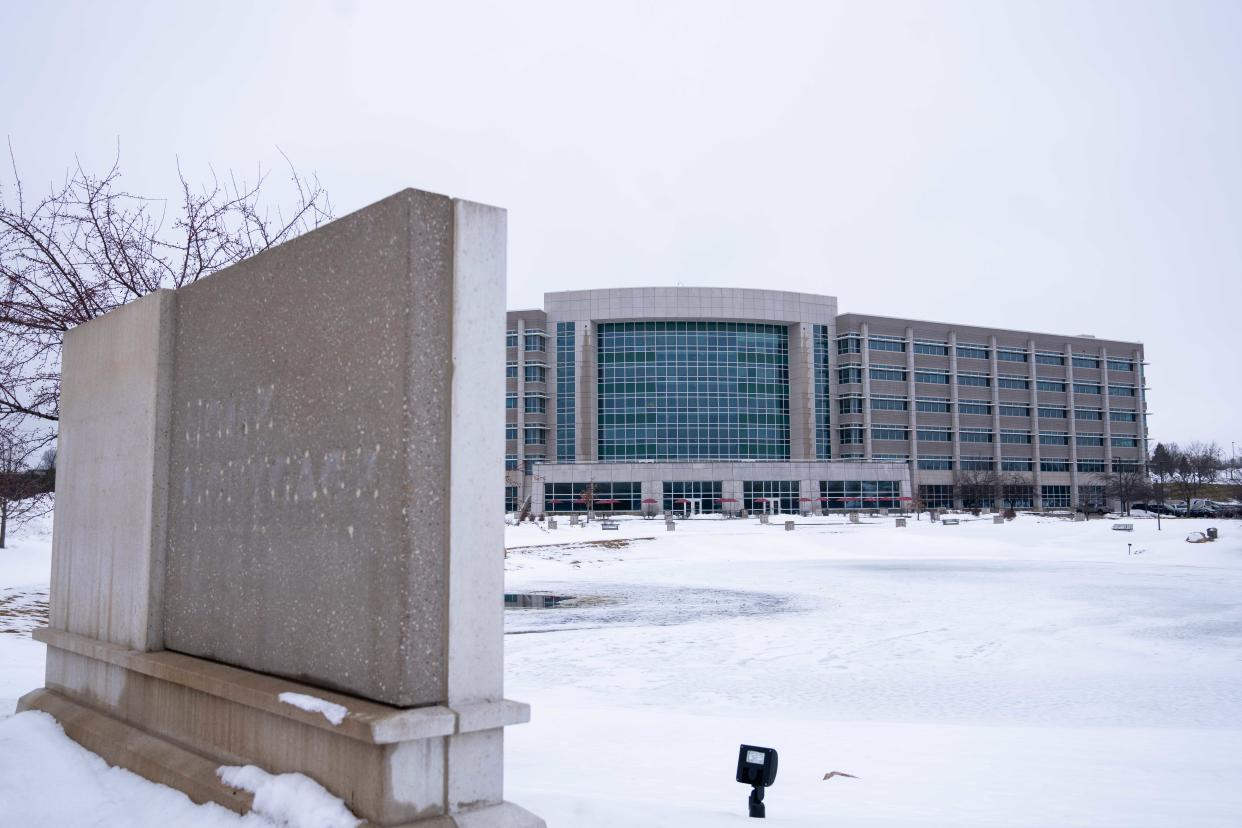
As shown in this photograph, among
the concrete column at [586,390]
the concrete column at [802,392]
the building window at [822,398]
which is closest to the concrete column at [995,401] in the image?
the building window at [822,398]

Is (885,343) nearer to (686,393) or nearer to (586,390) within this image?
(686,393)

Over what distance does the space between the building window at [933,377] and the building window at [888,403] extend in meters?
3.09

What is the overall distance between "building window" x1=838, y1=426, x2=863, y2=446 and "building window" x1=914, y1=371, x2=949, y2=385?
9.38 m

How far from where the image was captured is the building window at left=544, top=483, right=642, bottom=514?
90.9 m

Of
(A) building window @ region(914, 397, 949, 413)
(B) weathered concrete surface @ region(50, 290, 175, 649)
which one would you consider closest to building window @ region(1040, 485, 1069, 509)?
(A) building window @ region(914, 397, 949, 413)

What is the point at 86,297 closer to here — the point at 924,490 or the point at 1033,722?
the point at 1033,722

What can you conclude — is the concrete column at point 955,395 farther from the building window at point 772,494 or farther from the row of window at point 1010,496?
the building window at point 772,494

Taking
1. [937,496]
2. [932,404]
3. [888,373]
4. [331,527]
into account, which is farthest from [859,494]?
[331,527]

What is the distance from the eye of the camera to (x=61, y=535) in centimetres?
725

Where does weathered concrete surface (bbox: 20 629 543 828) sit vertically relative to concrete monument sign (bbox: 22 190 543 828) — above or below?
below

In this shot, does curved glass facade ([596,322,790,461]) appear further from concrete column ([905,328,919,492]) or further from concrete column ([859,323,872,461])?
concrete column ([905,328,919,492])

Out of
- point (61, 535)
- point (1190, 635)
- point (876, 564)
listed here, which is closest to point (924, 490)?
point (876, 564)

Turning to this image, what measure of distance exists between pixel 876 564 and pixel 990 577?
6.18 metres

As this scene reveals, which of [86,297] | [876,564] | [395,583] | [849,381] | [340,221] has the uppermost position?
[849,381]
